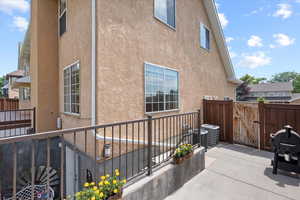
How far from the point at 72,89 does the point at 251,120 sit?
781 centimetres

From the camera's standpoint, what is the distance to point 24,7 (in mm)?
9664

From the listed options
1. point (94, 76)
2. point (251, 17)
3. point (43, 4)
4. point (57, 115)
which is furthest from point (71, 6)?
point (251, 17)

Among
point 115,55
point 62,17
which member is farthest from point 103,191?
point 62,17

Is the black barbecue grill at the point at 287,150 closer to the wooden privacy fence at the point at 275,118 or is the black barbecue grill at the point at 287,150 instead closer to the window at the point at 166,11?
the wooden privacy fence at the point at 275,118

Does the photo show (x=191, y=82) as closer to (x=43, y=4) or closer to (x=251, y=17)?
(x=43, y=4)

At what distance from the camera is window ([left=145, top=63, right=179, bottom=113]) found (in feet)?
18.3

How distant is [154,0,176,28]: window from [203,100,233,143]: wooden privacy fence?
4.64 m

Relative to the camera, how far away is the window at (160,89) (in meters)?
5.57

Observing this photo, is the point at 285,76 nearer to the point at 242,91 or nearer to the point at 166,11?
the point at 242,91

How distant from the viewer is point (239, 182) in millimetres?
3785

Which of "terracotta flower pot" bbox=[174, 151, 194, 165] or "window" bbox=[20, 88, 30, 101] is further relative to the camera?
"window" bbox=[20, 88, 30, 101]

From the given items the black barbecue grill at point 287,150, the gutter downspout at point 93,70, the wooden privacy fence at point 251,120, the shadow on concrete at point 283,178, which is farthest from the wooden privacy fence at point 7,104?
the black barbecue grill at point 287,150

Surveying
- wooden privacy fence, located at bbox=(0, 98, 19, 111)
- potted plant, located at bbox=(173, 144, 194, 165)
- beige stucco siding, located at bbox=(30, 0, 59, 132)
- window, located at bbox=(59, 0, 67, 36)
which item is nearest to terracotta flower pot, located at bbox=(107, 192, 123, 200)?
potted plant, located at bbox=(173, 144, 194, 165)

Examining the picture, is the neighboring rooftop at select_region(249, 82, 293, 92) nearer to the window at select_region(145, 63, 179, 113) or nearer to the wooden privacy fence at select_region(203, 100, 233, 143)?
the wooden privacy fence at select_region(203, 100, 233, 143)
